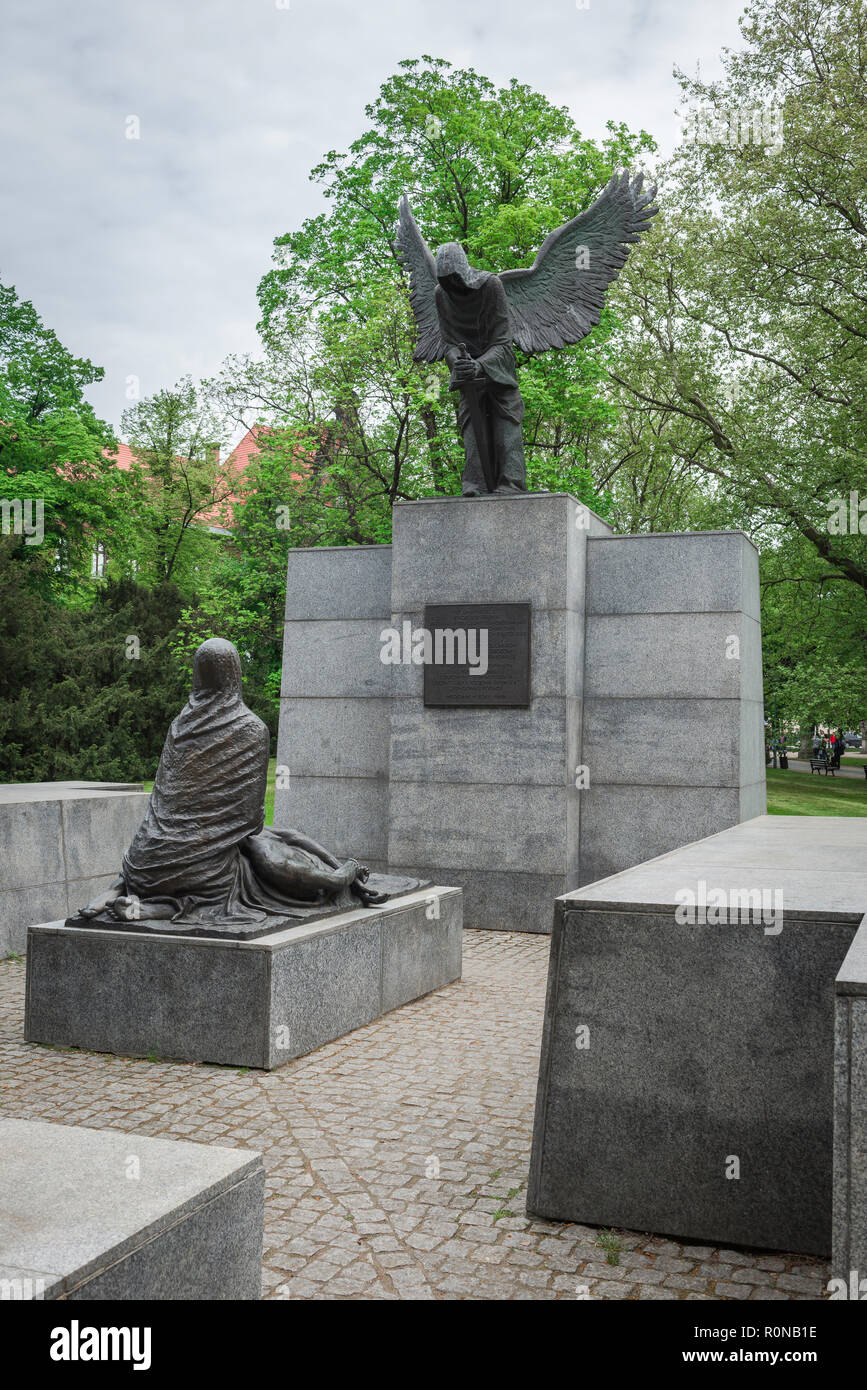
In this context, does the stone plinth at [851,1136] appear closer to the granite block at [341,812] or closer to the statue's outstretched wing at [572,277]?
the granite block at [341,812]

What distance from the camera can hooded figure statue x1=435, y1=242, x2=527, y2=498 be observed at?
11344 mm

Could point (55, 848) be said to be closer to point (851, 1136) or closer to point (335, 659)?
point (335, 659)

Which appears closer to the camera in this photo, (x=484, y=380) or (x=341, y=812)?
(x=484, y=380)

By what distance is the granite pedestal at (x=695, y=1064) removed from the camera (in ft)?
13.4

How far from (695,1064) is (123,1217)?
2.30 metres

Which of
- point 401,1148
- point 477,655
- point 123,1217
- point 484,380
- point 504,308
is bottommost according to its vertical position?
point 401,1148

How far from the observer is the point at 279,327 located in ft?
81.1

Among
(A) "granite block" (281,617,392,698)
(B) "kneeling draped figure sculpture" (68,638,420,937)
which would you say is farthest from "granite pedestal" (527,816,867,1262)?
(A) "granite block" (281,617,392,698)

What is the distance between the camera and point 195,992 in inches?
253

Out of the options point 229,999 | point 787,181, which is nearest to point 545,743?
point 229,999

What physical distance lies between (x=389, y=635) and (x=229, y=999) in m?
5.95

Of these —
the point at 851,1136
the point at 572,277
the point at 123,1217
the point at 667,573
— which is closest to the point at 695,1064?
the point at 851,1136

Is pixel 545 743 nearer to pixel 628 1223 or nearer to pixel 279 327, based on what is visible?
pixel 628 1223

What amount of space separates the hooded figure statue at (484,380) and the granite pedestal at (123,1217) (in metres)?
9.15
